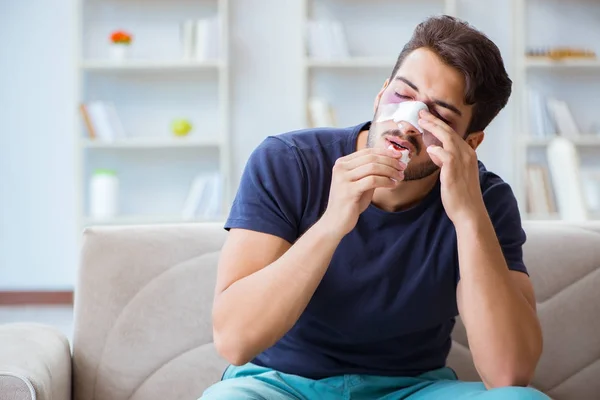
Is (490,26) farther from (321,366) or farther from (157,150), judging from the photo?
(321,366)

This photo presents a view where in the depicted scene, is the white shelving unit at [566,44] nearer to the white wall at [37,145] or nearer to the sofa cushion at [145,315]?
the white wall at [37,145]

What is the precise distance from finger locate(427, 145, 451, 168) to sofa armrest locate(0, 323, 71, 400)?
0.78 m

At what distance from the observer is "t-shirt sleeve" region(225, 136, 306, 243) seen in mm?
1529

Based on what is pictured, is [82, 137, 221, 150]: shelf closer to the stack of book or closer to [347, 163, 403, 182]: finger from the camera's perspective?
the stack of book

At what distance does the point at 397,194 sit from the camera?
64.4 inches

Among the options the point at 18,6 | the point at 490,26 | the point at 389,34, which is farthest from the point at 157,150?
the point at 490,26

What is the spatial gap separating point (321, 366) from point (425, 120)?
0.49m

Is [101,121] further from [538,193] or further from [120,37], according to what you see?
[538,193]

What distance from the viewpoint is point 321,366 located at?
158cm

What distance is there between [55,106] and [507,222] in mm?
3908

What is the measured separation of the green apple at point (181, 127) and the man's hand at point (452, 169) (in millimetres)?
3484

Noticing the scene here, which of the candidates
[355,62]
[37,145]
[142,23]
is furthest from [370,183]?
[37,145]

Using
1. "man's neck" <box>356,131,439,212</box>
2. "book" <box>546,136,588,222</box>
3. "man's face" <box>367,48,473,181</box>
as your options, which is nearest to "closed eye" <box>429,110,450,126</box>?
"man's face" <box>367,48,473,181</box>

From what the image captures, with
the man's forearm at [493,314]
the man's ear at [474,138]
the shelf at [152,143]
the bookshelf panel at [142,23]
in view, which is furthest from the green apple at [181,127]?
the man's forearm at [493,314]
